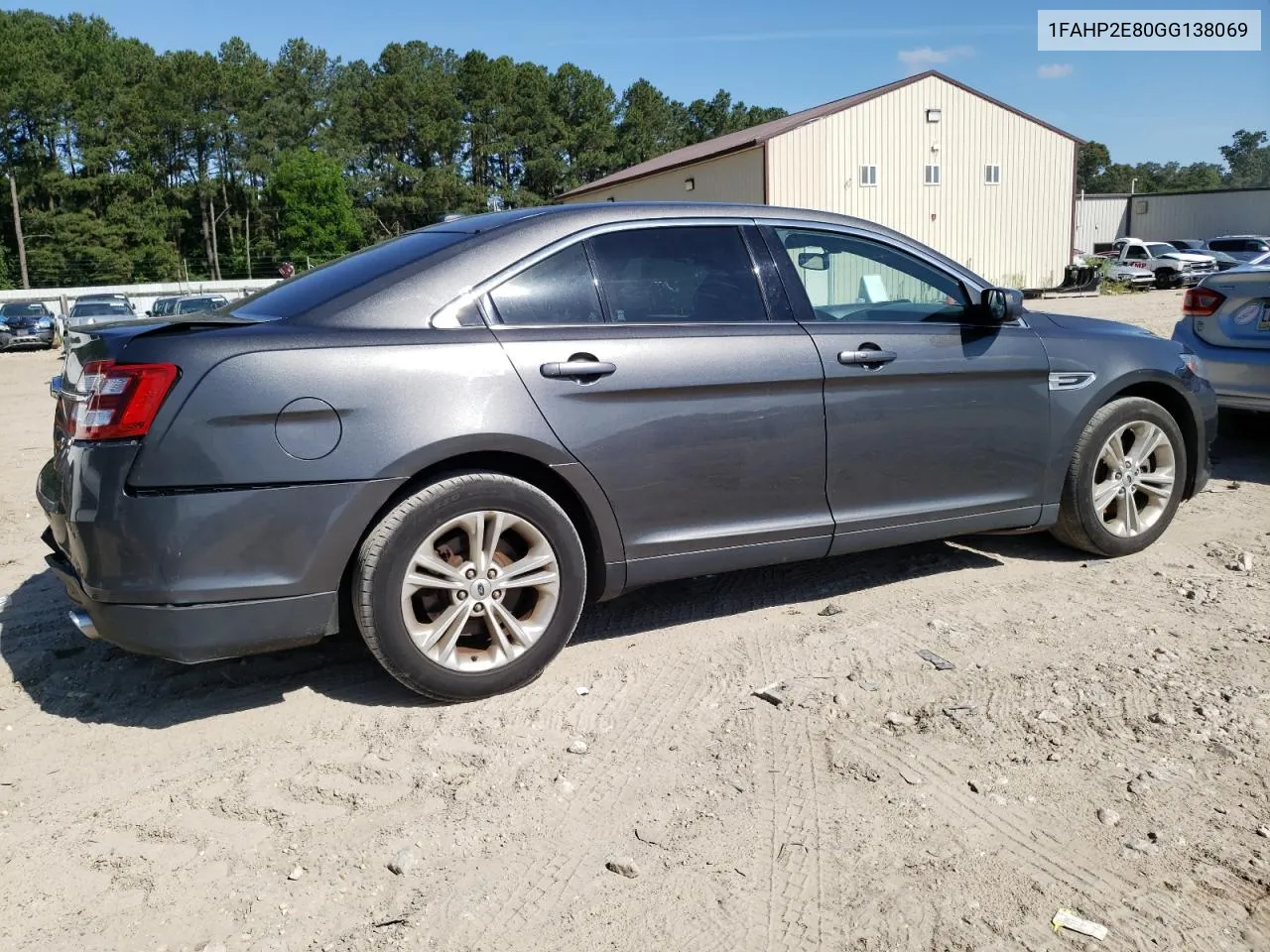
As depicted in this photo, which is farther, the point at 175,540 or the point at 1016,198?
the point at 1016,198

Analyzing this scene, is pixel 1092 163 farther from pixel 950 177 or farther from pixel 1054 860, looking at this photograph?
pixel 1054 860

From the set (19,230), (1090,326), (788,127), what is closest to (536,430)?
(1090,326)

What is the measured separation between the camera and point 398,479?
3.41m

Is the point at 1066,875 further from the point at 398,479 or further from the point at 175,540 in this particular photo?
the point at 175,540

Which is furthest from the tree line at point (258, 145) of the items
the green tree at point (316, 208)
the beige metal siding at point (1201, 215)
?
the beige metal siding at point (1201, 215)

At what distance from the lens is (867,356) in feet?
13.9

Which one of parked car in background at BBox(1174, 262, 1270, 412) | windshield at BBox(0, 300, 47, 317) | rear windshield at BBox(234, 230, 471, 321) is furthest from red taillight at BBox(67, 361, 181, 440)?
windshield at BBox(0, 300, 47, 317)

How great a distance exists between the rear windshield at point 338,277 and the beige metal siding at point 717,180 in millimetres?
23280

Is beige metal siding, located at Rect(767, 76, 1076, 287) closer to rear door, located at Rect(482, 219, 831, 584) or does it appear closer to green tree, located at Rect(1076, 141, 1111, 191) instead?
rear door, located at Rect(482, 219, 831, 584)

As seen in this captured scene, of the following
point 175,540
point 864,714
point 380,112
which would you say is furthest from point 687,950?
point 380,112

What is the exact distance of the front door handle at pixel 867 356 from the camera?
4.21 m

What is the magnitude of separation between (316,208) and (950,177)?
44.1 meters

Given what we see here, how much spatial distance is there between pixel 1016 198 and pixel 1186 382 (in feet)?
104

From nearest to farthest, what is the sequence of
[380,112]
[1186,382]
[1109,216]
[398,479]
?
1. [398,479]
2. [1186,382]
3. [1109,216]
4. [380,112]
